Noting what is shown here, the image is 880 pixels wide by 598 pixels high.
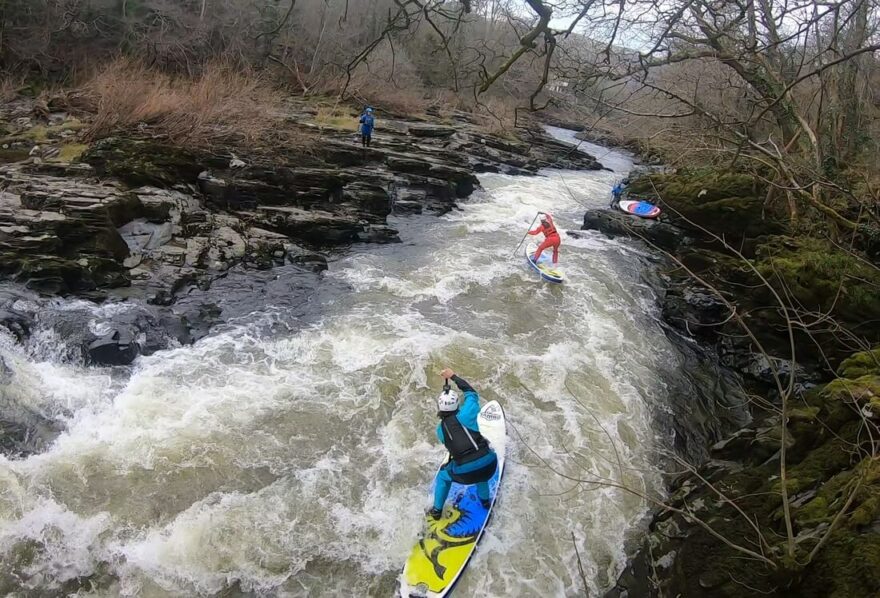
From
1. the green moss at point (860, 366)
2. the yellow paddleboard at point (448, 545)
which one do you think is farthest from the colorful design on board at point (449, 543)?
the green moss at point (860, 366)

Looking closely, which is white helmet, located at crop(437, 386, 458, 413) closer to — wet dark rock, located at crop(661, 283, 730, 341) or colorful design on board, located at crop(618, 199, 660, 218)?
wet dark rock, located at crop(661, 283, 730, 341)

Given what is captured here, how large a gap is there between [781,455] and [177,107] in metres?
13.4

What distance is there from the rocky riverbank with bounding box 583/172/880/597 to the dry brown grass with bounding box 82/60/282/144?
33.8ft

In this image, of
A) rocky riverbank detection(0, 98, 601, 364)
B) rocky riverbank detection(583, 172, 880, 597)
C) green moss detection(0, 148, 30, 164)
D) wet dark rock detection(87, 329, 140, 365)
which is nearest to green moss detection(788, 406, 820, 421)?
rocky riverbank detection(583, 172, 880, 597)

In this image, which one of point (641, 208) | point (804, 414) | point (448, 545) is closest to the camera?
point (448, 545)

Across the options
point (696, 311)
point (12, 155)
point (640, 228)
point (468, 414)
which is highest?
point (640, 228)

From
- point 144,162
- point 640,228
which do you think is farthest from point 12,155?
point 640,228

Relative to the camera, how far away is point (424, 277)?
10.1 m

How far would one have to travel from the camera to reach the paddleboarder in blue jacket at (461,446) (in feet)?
16.1

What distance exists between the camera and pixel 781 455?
123 inches

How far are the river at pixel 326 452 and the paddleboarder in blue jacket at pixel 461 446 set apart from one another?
0.51 metres

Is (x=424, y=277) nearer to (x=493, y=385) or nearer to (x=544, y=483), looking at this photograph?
(x=493, y=385)

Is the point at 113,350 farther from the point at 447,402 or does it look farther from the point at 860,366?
the point at 860,366

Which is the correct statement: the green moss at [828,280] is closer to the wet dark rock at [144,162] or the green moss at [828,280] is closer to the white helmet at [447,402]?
the white helmet at [447,402]
